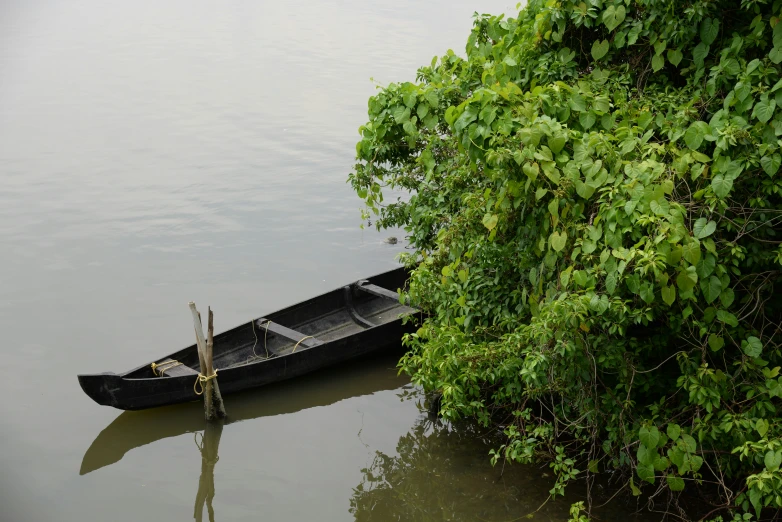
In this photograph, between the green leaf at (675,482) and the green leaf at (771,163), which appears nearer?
the green leaf at (771,163)

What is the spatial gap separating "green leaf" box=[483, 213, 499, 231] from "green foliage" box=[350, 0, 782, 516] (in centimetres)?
10

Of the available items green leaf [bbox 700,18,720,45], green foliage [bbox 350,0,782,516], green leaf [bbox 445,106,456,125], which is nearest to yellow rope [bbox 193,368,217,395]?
green foliage [bbox 350,0,782,516]

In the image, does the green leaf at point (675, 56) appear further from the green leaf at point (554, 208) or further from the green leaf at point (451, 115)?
the green leaf at point (451, 115)

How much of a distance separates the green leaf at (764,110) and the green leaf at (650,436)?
220cm

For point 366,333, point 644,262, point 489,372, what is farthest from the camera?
point 366,333

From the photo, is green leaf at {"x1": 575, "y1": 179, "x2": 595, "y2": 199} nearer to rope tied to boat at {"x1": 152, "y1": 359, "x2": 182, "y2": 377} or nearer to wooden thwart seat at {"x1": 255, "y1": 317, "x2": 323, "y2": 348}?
wooden thwart seat at {"x1": 255, "y1": 317, "x2": 323, "y2": 348}

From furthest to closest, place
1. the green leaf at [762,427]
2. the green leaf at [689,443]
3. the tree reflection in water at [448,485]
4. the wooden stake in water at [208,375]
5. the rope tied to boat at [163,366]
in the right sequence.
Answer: the rope tied to boat at [163,366], the wooden stake in water at [208,375], the tree reflection in water at [448,485], the green leaf at [689,443], the green leaf at [762,427]

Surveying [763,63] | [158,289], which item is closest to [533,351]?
[763,63]

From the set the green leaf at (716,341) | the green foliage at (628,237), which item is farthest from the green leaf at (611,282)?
the green leaf at (716,341)

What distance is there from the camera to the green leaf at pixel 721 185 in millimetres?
4961

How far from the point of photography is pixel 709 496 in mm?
6297

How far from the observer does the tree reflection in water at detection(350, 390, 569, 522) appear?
6.54m

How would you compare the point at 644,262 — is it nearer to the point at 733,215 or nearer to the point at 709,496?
the point at 733,215

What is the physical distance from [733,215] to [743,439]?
1.50m
